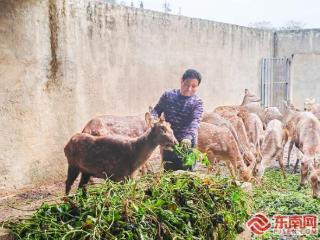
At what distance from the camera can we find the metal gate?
1201 centimetres

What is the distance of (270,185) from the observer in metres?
6.78

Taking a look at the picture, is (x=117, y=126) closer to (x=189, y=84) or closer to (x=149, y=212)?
(x=189, y=84)

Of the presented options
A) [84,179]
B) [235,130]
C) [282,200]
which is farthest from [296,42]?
[84,179]

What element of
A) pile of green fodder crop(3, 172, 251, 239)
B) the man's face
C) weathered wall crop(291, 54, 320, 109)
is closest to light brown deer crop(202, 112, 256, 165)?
the man's face

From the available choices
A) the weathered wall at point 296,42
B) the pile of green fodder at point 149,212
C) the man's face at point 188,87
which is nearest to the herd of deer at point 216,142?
the man's face at point 188,87

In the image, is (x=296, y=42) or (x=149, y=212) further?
(x=296, y=42)

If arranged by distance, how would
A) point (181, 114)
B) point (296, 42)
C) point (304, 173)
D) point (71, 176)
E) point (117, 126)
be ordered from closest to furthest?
point (71, 176) → point (181, 114) → point (117, 126) → point (304, 173) → point (296, 42)

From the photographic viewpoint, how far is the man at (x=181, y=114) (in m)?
4.71

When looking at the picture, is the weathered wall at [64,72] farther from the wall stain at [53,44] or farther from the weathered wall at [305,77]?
the weathered wall at [305,77]

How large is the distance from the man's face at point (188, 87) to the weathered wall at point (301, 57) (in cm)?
764

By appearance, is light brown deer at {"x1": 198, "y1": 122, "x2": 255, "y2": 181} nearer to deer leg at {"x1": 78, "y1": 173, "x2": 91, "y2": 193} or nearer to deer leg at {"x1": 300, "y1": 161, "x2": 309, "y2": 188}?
deer leg at {"x1": 300, "y1": 161, "x2": 309, "y2": 188}

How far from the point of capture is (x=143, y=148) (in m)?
4.38

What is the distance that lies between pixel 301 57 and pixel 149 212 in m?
12.5

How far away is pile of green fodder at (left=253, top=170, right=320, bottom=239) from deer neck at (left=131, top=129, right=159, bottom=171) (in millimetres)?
1136
